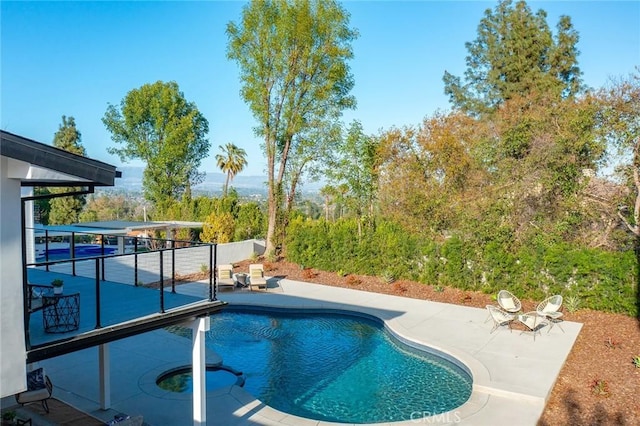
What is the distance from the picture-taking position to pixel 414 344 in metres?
11.3

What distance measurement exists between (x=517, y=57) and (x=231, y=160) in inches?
1142

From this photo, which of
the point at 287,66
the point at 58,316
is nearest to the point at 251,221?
the point at 287,66

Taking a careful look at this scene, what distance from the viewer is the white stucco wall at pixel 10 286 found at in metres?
4.17

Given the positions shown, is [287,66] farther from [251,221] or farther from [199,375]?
[199,375]

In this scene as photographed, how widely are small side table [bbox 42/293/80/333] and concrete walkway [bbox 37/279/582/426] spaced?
2.47 metres

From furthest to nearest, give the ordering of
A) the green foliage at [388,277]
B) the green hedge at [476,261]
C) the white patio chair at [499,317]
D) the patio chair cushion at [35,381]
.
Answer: the green foliage at [388,277], the green hedge at [476,261], the white patio chair at [499,317], the patio chair cushion at [35,381]

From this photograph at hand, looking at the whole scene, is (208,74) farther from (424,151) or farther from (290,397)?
(290,397)

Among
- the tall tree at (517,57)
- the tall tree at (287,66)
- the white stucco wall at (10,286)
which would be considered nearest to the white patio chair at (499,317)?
→ the white stucco wall at (10,286)

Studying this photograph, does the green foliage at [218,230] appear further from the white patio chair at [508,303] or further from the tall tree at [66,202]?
the tall tree at [66,202]

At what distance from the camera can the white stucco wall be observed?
13.7 feet

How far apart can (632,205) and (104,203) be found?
192ft

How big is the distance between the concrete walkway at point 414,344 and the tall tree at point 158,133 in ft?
81.2

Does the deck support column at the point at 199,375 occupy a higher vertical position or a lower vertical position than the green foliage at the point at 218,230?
lower

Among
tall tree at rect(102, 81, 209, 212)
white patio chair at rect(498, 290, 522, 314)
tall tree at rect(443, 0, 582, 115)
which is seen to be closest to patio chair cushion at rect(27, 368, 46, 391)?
white patio chair at rect(498, 290, 522, 314)
